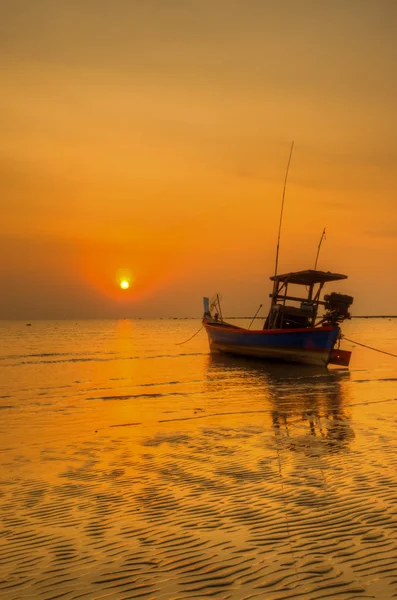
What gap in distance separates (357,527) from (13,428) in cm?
995

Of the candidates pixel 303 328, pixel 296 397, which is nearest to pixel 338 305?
pixel 303 328

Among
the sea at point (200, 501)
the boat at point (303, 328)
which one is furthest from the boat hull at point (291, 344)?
the sea at point (200, 501)

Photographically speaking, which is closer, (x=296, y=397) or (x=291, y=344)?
(x=296, y=397)

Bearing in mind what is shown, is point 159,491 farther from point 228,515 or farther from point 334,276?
point 334,276

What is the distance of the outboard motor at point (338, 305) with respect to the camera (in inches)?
1054

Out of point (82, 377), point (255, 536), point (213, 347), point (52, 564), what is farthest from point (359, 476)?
point (213, 347)

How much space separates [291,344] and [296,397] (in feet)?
35.1

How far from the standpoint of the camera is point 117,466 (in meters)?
9.10

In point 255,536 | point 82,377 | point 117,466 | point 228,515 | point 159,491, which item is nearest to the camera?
point 255,536

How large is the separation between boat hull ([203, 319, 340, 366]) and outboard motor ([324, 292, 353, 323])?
59 cm

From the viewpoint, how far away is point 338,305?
2681cm

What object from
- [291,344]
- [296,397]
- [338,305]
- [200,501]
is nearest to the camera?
[200,501]

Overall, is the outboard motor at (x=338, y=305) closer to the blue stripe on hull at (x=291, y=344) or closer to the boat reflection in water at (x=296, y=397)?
the blue stripe on hull at (x=291, y=344)

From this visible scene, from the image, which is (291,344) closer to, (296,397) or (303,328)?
(303,328)
